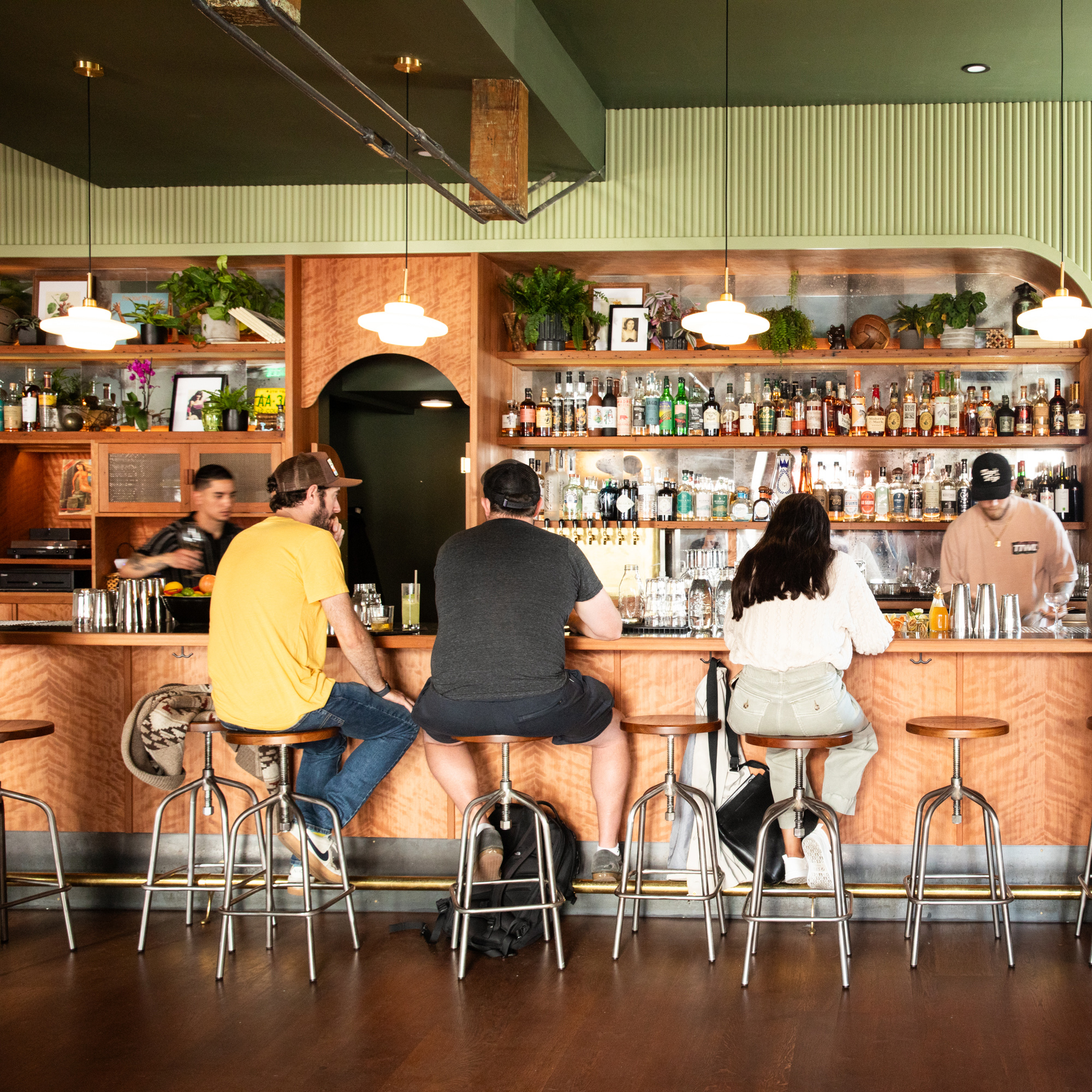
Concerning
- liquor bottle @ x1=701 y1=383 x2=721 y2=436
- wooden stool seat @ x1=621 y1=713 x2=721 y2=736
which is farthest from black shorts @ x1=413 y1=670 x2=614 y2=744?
liquor bottle @ x1=701 y1=383 x2=721 y2=436

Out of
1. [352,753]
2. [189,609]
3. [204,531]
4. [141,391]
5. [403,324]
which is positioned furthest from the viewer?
[141,391]

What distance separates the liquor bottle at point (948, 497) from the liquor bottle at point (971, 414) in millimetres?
337

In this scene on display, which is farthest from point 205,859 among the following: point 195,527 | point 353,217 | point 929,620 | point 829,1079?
point 353,217

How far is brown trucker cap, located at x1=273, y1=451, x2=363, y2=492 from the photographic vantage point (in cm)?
382

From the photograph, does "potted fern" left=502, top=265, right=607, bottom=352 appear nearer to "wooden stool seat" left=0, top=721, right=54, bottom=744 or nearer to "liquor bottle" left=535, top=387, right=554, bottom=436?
"liquor bottle" left=535, top=387, right=554, bottom=436

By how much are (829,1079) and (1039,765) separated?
1.80 meters

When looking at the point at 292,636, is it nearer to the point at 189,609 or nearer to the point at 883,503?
the point at 189,609

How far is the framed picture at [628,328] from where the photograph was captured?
21.4 ft

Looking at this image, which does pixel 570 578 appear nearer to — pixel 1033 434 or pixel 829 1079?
pixel 829 1079

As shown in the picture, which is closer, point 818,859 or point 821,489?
point 818,859

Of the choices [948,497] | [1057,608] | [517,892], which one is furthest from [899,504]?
[517,892]

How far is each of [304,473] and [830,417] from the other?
12.0 ft

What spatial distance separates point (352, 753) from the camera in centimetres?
406

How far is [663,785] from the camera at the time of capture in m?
3.67
